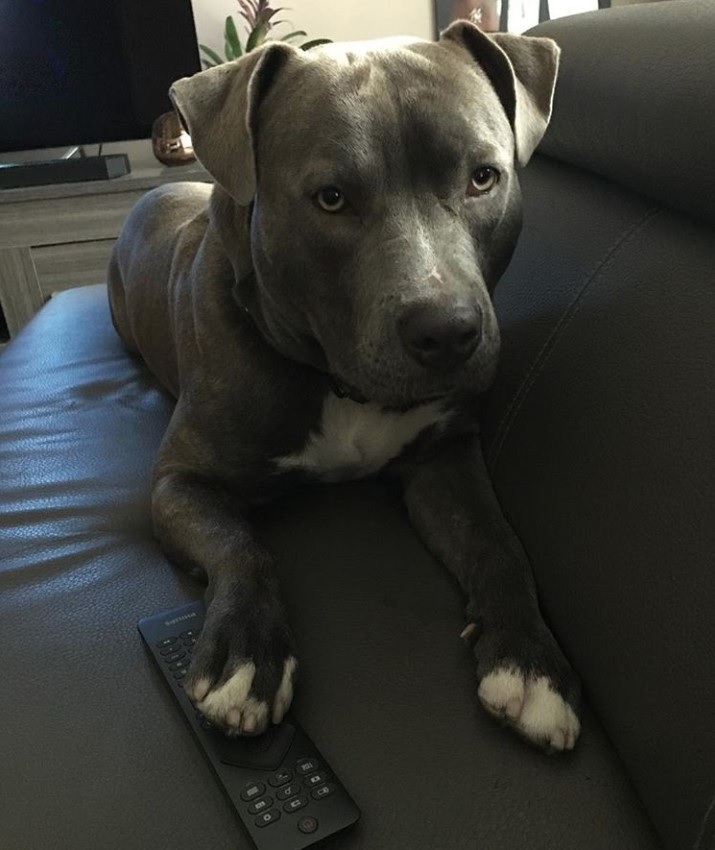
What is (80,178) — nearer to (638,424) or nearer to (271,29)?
(271,29)

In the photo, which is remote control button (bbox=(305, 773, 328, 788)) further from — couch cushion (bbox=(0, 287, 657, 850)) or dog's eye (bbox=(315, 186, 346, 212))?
dog's eye (bbox=(315, 186, 346, 212))

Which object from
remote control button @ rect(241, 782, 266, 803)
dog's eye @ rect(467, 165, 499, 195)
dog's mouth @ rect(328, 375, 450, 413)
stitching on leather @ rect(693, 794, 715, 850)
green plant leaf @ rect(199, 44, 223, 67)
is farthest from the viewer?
green plant leaf @ rect(199, 44, 223, 67)

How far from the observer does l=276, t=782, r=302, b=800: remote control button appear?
0.75m

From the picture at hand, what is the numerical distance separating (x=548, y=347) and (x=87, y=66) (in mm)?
2500

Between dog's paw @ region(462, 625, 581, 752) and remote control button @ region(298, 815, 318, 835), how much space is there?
21 centimetres

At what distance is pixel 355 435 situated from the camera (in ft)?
3.79

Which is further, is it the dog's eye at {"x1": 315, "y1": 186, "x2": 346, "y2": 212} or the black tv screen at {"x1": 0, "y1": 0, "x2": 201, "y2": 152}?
the black tv screen at {"x1": 0, "y1": 0, "x2": 201, "y2": 152}

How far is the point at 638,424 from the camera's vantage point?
852 mm

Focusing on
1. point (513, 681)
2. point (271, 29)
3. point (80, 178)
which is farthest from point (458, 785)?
point (271, 29)

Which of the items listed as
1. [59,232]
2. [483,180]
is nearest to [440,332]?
[483,180]

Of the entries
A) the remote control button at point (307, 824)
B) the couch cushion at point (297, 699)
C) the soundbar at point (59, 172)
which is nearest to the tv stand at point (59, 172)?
the soundbar at point (59, 172)

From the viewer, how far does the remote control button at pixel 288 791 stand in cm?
75

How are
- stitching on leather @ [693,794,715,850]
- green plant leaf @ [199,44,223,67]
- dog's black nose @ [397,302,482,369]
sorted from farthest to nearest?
green plant leaf @ [199,44,223,67], dog's black nose @ [397,302,482,369], stitching on leather @ [693,794,715,850]

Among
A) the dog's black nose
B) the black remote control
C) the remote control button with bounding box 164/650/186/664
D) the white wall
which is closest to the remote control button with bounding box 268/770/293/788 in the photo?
the black remote control
